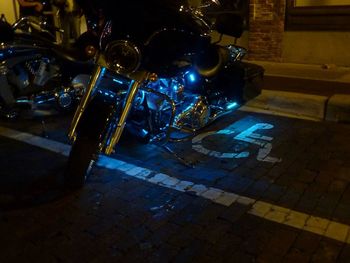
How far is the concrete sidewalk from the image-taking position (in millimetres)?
6334

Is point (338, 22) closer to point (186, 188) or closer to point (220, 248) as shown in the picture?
point (186, 188)

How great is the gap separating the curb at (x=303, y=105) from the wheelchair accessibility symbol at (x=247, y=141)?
822mm

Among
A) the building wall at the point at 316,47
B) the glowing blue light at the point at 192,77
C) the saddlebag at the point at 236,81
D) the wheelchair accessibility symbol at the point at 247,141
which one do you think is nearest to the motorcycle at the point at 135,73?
the glowing blue light at the point at 192,77

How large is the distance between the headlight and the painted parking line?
1.14m

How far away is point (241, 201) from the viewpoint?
12.7 feet

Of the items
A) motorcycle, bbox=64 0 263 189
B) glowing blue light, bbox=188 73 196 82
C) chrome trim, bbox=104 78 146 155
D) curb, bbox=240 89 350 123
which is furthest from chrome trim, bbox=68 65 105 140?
curb, bbox=240 89 350 123

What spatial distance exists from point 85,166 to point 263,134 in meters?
2.63

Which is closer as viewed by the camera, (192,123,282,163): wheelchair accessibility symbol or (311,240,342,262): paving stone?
(311,240,342,262): paving stone

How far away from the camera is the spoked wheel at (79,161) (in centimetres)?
385

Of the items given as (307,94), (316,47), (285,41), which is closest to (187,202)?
(307,94)

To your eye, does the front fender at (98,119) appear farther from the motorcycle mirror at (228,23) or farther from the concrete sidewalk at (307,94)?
the concrete sidewalk at (307,94)

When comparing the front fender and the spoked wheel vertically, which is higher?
the front fender

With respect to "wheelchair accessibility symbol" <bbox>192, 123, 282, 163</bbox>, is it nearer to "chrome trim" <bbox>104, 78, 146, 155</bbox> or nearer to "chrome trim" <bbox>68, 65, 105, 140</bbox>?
"chrome trim" <bbox>104, 78, 146, 155</bbox>

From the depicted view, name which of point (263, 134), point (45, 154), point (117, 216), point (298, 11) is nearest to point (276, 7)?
point (298, 11)
